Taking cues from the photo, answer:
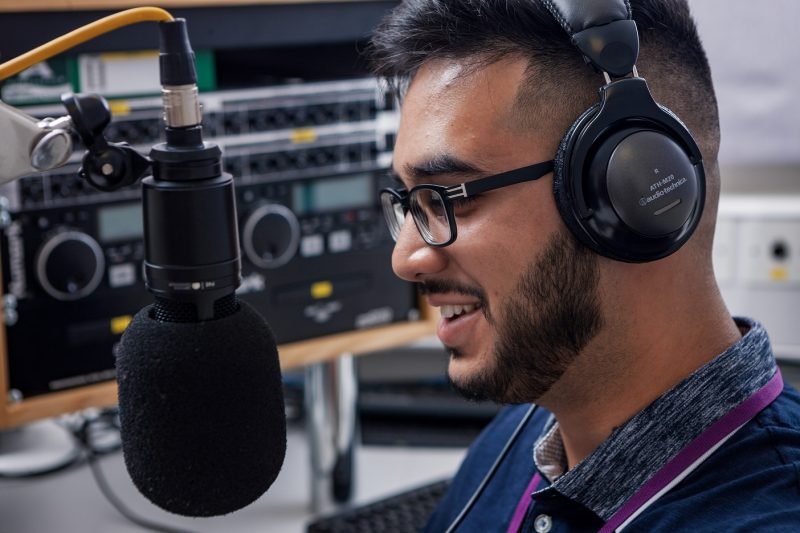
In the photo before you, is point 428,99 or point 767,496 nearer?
point 767,496

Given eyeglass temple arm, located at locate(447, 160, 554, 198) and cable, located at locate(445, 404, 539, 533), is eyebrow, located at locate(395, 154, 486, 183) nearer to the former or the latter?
eyeglass temple arm, located at locate(447, 160, 554, 198)

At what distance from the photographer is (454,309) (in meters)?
0.96

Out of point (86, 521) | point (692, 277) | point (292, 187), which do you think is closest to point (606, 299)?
point (692, 277)

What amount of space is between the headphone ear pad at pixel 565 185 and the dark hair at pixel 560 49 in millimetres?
35

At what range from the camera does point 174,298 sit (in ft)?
2.01

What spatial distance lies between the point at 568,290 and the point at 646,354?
0.31 feet

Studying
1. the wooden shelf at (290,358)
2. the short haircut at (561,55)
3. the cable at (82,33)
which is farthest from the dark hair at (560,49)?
the wooden shelf at (290,358)

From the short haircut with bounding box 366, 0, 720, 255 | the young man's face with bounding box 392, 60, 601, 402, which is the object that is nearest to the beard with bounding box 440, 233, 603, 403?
the young man's face with bounding box 392, 60, 601, 402

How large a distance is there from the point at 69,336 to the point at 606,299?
62 centimetres

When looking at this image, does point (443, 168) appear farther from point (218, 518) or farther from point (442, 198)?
point (218, 518)

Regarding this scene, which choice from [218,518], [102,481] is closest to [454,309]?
[218,518]

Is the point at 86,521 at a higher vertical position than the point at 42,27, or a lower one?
lower

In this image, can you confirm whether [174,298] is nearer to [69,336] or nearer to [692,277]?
[692,277]

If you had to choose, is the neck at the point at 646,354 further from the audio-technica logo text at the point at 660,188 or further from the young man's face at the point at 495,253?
the audio-technica logo text at the point at 660,188
